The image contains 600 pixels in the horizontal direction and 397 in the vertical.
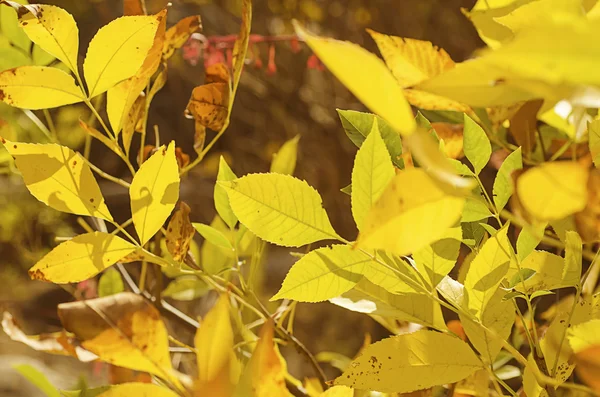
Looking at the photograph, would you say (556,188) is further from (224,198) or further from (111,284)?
(111,284)

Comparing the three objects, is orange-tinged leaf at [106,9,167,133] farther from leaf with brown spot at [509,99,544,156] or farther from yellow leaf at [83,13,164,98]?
leaf with brown spot at [509,99,544,156]

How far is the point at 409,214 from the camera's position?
98 mm

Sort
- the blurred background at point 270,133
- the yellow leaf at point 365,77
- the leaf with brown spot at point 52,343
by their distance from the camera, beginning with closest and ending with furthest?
the yellow leaf at point 365,77, the leaf with brown spot at point 52,343, the blurred background at point 270,133

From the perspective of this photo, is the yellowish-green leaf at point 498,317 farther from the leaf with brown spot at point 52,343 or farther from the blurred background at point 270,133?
the blurred background at point 270,133

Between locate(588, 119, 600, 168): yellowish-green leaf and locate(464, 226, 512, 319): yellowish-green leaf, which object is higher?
locate(588, 119, 600, 168): yellowish-green leaf

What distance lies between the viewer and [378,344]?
5.7 inches

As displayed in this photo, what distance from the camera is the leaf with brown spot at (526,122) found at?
0.23 metres

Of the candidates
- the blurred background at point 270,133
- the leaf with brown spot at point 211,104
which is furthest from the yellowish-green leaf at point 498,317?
the blurred background at point 270,133

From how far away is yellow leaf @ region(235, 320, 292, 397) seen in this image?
12 cm

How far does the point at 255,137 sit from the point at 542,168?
115 centimetres

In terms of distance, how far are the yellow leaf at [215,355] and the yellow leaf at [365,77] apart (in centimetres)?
6

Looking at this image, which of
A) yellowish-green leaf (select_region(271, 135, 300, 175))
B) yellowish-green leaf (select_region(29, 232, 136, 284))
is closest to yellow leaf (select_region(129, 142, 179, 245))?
yellowish-green leaf (select_region(29, 232, 136, 284))

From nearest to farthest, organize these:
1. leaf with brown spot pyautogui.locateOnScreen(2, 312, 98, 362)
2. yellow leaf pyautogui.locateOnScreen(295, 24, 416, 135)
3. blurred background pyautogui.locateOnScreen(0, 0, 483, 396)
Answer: yellow leaf pyautogui.locateOnScreen(295, 24, 416, 135)
leaf with brown spot pyautogui.locateOnScreen(2, 312, 98, 362)
blurred background pyautogui.locateOnScreen(0, 0, 483, 396)

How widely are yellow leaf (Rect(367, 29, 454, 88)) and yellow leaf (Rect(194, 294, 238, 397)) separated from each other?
118mm
